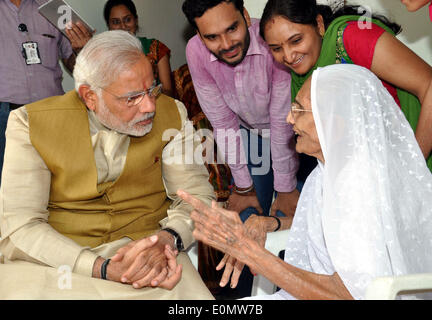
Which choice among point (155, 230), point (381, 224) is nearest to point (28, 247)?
point (155, 230)

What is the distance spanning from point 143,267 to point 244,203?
1.09m

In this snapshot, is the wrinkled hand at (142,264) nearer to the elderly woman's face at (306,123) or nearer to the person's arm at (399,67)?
the elderly woman's face at (306,123)

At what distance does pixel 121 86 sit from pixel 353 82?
0.97 metres

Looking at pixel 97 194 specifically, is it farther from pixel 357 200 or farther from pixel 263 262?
pixel 357 200

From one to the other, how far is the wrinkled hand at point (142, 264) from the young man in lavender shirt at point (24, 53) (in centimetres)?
225

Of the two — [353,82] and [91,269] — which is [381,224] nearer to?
[353,82]

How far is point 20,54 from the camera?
3.86m

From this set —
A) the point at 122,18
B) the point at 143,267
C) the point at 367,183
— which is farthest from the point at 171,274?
the point at 122,18

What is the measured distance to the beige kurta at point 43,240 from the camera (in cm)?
183

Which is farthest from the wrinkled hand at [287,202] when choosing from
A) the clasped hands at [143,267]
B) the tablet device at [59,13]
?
the tablet device at [59,13]

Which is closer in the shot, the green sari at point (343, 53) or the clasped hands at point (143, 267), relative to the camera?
the clasped hands at point (143, 267)

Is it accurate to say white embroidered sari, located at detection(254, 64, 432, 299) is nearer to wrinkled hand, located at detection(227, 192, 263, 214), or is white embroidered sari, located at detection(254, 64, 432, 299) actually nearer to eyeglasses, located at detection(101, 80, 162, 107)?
eyeglasses, located at detection(101, 80, 162, 107)

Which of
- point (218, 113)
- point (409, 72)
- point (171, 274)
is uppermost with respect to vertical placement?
point (409, 72)

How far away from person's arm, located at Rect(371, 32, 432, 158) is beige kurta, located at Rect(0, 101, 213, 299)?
1.01 metres
